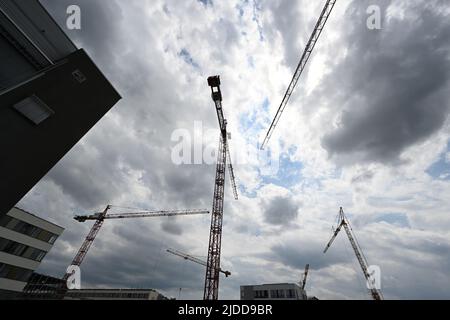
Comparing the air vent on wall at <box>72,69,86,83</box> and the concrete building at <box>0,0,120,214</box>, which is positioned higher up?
the air vent on wall at <box>72,69,86,83</box>

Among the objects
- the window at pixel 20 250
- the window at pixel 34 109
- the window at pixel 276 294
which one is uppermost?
the window at pixel 276 294

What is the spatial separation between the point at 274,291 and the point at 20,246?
199 ft

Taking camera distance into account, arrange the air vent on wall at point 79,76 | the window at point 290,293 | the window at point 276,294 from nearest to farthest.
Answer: the air vent on wall at point 79,76 → the window at point 290,293 → the window at point 276,294

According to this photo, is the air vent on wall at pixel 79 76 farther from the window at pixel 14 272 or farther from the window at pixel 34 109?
the window at pixel 14 272

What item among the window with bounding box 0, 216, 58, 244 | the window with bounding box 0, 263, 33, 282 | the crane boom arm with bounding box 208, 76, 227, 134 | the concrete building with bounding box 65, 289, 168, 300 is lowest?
the window with bounding box 0, 263, 33, 282

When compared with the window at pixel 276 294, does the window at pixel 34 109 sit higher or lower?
lower

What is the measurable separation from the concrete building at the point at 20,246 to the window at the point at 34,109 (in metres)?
34.1

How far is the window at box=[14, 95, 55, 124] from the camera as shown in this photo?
1091 cm

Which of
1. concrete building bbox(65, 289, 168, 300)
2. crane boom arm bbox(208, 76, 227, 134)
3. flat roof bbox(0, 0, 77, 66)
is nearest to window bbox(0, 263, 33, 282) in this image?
flat roof bbox(0, 0, 77, 66)

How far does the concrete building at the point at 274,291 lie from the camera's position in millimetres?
58812

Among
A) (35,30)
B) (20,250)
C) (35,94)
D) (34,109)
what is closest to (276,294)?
(20,250)

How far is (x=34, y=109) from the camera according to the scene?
11508 mm

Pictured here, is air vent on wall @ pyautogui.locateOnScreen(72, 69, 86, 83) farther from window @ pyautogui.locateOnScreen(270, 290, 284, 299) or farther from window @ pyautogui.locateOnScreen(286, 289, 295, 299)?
window @ pyautogui.locateOnScreen(270, 290, 284, 299)

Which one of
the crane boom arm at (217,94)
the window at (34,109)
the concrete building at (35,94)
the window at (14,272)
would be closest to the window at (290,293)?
the crane boom arm at (217,94)
